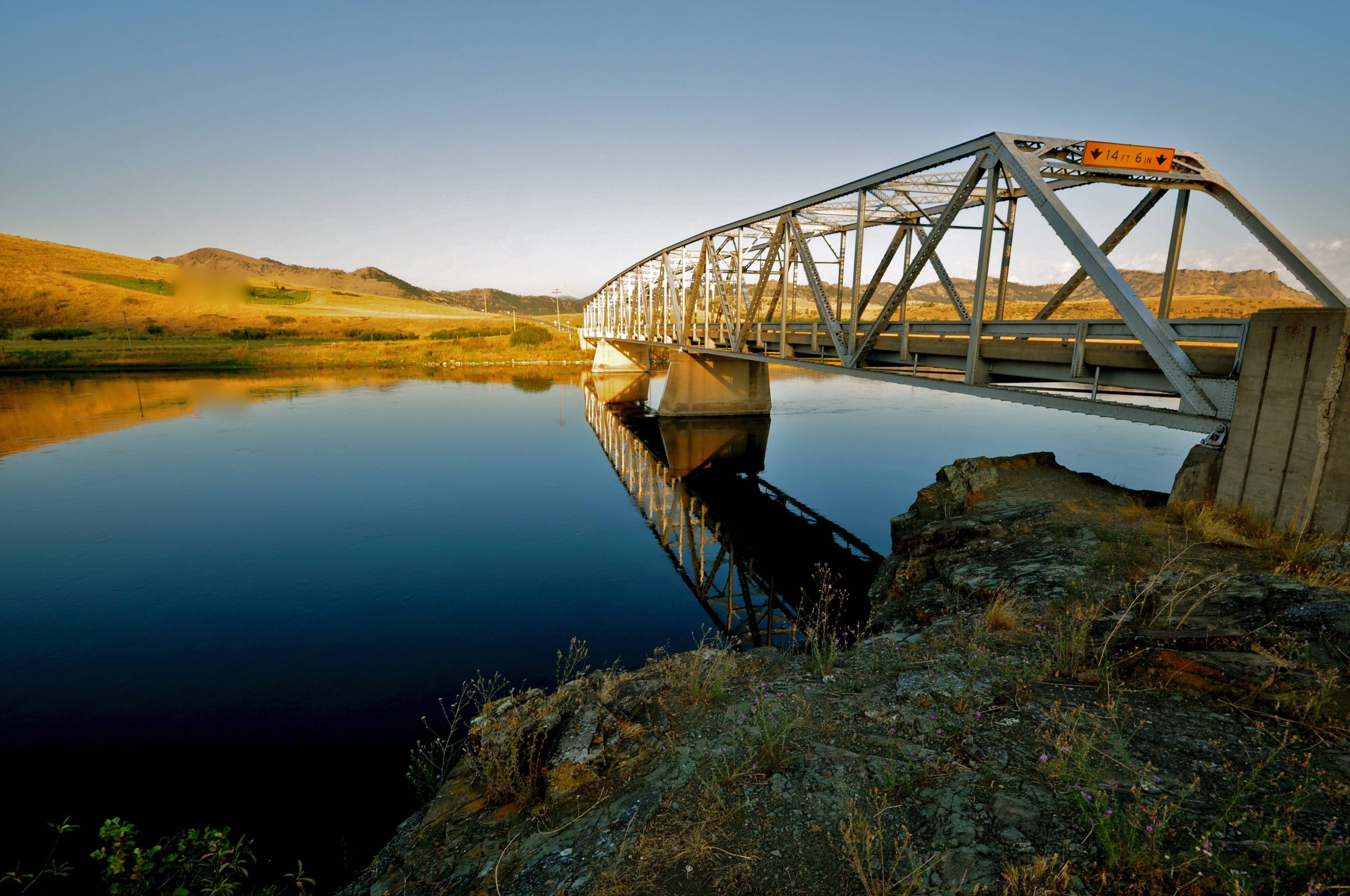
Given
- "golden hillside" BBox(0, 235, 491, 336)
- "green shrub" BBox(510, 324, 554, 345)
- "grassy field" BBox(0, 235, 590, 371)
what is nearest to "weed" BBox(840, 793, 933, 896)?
"grassy field" BBox(0, 235, 590, 371)

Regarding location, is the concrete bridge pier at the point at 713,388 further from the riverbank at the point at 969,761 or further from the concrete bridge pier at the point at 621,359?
the riverbank at the point at 969,761

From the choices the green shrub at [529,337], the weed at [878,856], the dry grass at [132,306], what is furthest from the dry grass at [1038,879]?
the green shrub at [529,337]

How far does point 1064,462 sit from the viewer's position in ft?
75.8

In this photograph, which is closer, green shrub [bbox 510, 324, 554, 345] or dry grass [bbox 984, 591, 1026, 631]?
dry grass [bbox 984, 591, 1026, 631]

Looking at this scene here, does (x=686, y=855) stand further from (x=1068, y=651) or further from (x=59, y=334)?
(x=59, y=334)

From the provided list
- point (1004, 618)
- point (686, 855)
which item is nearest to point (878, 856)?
point (686, 855)

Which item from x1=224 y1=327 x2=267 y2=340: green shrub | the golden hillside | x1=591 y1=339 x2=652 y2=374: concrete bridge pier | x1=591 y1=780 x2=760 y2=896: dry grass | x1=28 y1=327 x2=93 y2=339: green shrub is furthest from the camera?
the golden hillside

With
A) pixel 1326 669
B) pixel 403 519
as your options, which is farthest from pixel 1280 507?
pixel 403 519

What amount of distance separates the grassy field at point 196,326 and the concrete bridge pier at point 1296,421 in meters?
66.9

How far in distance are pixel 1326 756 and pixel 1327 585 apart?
3231mm

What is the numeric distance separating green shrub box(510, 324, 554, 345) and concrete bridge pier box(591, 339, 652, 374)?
22.0 meters

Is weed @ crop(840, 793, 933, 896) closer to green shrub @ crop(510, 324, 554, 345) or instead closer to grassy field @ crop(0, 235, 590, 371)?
grassy field @ crop(0, 235, 590, 371)

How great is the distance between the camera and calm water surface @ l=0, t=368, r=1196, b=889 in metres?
7.28

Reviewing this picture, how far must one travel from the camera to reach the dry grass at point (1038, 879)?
111 inches
